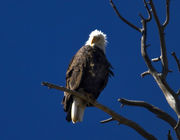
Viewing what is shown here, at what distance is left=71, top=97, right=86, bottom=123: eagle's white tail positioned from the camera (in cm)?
442

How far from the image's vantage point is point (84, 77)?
4.61m

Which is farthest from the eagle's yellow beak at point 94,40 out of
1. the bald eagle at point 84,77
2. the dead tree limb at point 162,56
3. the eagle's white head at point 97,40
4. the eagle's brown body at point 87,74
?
the dead tree limb at point 162,56

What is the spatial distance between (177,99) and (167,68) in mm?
401

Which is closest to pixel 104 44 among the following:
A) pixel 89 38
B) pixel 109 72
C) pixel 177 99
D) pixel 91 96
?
pixel 89 38

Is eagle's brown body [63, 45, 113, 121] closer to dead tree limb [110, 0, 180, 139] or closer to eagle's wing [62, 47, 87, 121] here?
eagle's wing [62, 47, 87, 121]

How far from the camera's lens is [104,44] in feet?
17.6

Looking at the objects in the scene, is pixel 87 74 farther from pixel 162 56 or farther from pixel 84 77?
pixel 162 56

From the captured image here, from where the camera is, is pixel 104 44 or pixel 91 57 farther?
pixel 104 44

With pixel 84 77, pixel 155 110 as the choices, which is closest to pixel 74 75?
pixel 84 77

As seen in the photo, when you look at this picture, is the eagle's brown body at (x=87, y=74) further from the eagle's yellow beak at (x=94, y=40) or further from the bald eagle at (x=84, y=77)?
the eagle's yellow beak at (x=94, y=40)

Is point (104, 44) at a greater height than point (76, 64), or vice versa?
point (104, 44)

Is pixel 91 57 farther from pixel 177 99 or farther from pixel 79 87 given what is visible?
pixel 177 99

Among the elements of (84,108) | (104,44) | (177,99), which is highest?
(104,44)

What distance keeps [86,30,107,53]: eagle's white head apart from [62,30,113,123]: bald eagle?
0.33 meters
